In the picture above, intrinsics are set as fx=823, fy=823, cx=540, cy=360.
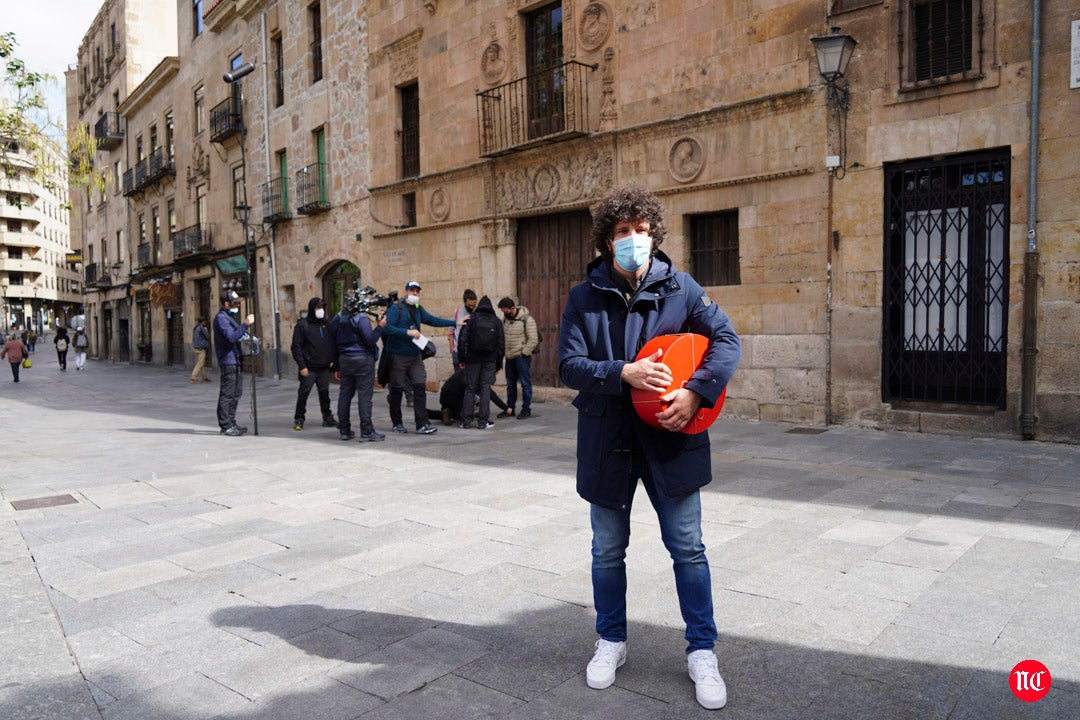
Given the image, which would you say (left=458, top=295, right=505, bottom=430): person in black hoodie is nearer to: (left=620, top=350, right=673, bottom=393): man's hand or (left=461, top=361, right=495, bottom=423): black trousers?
(left=461, top=361, right=495, bottom=423): black trousers

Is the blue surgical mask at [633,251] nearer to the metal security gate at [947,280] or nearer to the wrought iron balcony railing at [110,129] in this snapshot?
the metal security gate at [947,280]

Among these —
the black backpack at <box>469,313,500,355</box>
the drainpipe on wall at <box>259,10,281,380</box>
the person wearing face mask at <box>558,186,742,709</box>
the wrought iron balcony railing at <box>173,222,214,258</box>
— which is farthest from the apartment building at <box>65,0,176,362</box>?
the person wearing face mask at <box>558,186,742,709</box>

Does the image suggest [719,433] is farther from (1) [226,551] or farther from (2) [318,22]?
(2) [318,22]

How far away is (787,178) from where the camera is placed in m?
9.92

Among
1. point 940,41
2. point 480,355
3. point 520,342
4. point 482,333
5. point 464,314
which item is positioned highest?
point 940,41

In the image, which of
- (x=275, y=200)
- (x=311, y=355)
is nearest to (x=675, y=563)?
(x=311, y=355)

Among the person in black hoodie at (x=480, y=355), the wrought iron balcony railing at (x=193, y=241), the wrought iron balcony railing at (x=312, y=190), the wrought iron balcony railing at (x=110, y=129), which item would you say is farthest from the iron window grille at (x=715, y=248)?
the wrought iron balcony railing at (x=110, y=129)

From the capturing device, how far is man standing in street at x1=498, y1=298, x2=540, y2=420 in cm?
1116

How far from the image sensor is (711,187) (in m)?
10.7

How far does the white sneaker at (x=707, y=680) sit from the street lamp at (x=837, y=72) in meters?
7.86

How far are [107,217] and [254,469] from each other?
35.8 metres

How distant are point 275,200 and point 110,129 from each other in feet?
62.2

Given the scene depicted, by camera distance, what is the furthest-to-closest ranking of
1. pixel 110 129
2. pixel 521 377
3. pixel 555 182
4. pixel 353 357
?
pixel 110 129 < pixel 555 182 < pixel 521 377 < pixel 353 357

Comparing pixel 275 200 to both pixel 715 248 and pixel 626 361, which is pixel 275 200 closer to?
pixel 715 248
